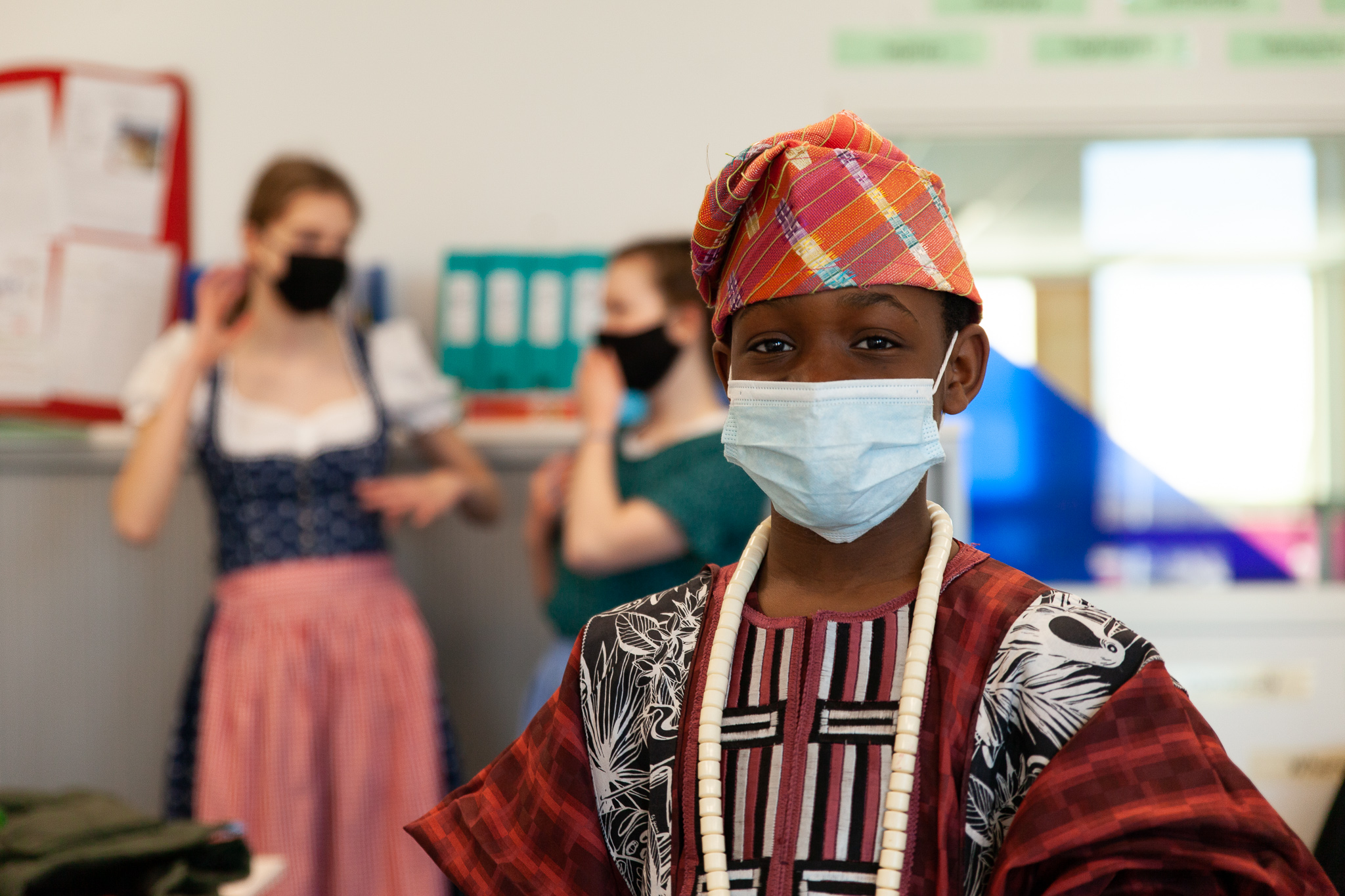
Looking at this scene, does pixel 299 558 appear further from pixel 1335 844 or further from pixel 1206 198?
pixel 1206 198

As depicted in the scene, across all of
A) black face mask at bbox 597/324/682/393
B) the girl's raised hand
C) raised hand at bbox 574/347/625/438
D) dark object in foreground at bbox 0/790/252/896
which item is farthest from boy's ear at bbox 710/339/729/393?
the girl's raised hand

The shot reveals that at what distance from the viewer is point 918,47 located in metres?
2.93

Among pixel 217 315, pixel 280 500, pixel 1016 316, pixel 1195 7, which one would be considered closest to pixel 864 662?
pixel 280 500

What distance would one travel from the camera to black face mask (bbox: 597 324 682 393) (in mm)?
2014

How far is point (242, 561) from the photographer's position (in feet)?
7.36

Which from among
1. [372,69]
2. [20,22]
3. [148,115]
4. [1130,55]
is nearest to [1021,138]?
[1130,55]

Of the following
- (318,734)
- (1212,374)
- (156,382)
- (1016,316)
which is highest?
(1016,316)

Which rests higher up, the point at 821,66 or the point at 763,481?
the point at 821,66

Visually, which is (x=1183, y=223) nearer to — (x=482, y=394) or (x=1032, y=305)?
(x=1032, y=305)

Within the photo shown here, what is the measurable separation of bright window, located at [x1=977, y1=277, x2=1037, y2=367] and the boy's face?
7.48 ft

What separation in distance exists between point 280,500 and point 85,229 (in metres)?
1.37

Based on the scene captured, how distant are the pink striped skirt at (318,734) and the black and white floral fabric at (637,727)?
1499 mm

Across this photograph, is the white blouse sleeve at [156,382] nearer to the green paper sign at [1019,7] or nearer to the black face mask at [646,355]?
the black face mask at [646,355]

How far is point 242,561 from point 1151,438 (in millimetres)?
2314
